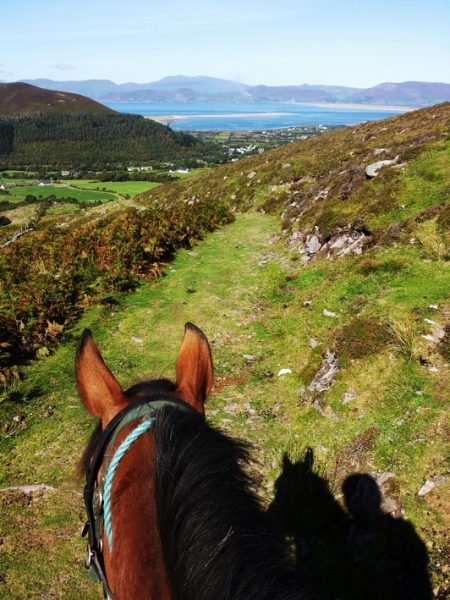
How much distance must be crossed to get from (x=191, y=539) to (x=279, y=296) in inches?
348

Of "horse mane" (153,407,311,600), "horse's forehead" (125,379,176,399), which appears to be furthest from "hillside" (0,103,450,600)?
"horse's forehead" (125,379,176,399)

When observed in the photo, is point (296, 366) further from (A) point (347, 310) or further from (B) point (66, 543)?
(B) point (66, 543)

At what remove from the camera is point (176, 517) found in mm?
1436

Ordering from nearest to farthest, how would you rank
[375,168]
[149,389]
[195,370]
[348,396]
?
1. [149,389]
2. [195,370]
3. [348,396]
4. [375,168]

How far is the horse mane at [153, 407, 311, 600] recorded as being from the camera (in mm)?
1274

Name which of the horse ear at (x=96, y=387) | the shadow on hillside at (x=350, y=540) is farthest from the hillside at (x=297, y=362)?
the horse ear at (x=96, y=387)

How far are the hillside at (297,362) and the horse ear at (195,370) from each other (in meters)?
0.87

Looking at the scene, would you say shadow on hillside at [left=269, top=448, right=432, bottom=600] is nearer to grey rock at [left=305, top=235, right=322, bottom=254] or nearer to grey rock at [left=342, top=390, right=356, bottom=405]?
grey rock at [left=342, top=390, right=356, bottom=405]

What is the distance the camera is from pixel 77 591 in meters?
3.68

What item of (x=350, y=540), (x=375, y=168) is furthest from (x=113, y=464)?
(x=375, y=168)

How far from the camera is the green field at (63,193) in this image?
7214cm

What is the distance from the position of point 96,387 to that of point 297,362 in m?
5.55

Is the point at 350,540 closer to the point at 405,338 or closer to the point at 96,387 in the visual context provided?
the point at 405,338

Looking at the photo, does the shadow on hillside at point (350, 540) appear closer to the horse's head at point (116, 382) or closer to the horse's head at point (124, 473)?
the horse's head at point (116, 382)
